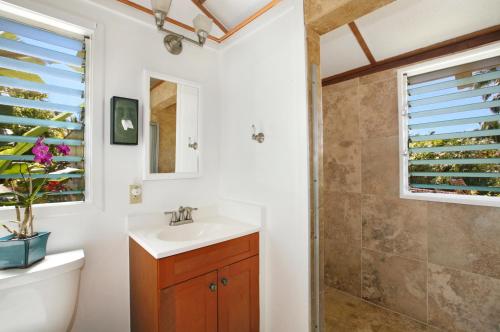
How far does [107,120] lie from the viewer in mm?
1404

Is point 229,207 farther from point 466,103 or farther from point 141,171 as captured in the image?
point 466,103

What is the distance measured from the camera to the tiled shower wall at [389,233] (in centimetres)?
A: 155

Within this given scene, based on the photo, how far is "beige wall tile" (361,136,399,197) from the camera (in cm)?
191

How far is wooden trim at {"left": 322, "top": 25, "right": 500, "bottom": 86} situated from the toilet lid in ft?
8.02

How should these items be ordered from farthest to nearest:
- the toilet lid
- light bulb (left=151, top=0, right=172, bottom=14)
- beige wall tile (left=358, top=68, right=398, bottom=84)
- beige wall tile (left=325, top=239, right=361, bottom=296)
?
beige wall tile (left=325, top=239, right=361, bottom=296), beige wall tile (left=358, top=68, right=398, bottom=84), light bulb (left=151, top=0, right=172, bottom=14), the toilet lid

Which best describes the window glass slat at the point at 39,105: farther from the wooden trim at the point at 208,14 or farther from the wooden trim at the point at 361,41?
the wooden trim at the point at 361,41

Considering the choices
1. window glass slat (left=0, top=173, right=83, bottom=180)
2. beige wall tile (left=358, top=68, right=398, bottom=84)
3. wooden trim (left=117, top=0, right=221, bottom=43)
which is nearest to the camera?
window glass slat (left=0, top=173, right=83, bottom=180)

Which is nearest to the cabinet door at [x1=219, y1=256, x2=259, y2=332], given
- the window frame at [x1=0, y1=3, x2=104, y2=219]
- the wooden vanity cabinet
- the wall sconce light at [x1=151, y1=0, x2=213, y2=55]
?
the wooden vanity cabinet

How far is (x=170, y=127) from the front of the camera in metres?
1.63

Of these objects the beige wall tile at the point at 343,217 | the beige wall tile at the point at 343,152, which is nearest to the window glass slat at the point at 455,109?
the beige wall tile at the point at 343,152

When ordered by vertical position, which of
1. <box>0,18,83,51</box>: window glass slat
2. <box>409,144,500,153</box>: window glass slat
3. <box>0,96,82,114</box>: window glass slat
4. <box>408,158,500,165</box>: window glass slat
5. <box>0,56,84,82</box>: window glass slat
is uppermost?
<box>0,18,83,51</box>: window glass slat

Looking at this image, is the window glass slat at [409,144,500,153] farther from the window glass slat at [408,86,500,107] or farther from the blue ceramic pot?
the blue ceramic pot

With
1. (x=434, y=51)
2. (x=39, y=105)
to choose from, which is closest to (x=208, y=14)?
(x=39, y=105)

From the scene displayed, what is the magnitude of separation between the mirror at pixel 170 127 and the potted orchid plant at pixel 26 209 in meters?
0.50
